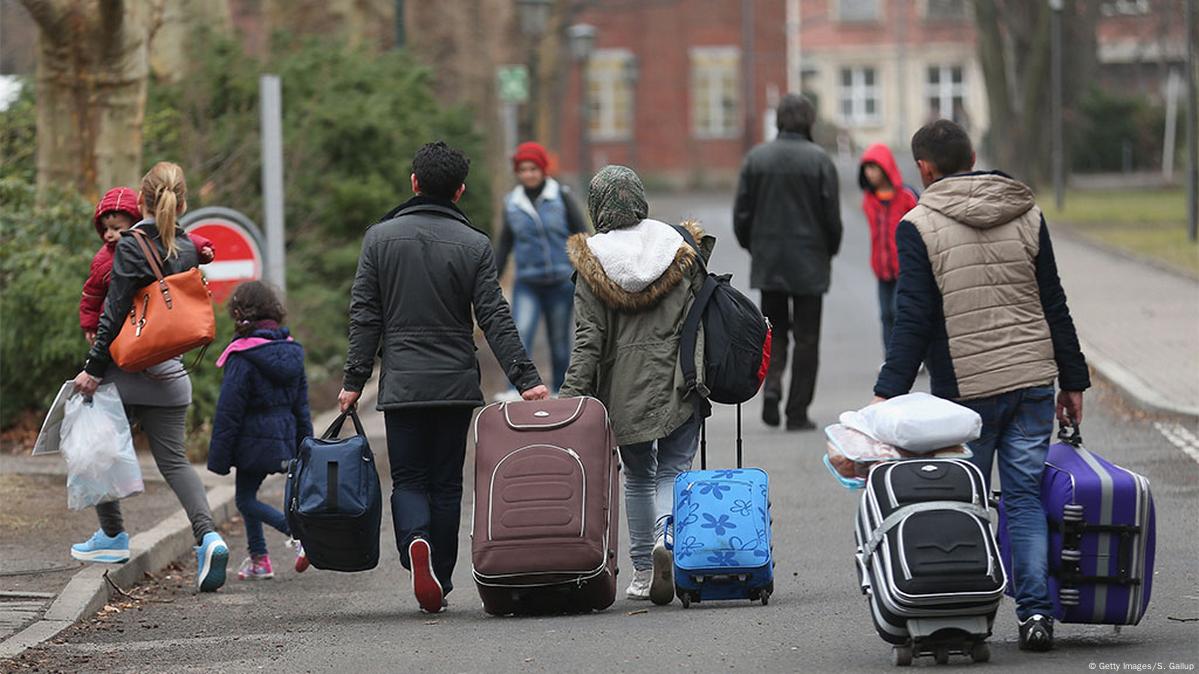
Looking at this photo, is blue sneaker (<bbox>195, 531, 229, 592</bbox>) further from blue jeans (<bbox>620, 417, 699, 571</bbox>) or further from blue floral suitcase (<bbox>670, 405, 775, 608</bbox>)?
blue floral suitcase (<bbox>670, 405, 775, 608</bbox>)

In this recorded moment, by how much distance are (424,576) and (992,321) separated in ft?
8.25

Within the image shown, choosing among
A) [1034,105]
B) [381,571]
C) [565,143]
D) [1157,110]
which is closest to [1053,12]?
[1034,105]

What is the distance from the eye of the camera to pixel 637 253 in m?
7.81

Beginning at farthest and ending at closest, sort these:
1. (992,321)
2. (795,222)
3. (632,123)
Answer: (632,123) < (795,222) < (992,321)

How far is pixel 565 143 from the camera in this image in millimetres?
72000

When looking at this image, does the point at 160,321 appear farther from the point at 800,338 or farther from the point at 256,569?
the point at 800,338

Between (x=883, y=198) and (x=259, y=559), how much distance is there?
20.4 feet

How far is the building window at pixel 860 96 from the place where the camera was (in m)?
90.0

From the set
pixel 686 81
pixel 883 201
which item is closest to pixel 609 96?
pixel 686 81

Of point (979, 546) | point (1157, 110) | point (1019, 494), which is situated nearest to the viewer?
point (979, 546)

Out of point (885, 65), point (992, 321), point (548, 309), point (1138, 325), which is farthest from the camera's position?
point (885, 65)

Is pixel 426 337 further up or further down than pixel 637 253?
further down

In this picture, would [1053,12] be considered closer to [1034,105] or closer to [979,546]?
[1034,105]

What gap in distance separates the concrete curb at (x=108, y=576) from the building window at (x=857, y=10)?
264 feet
